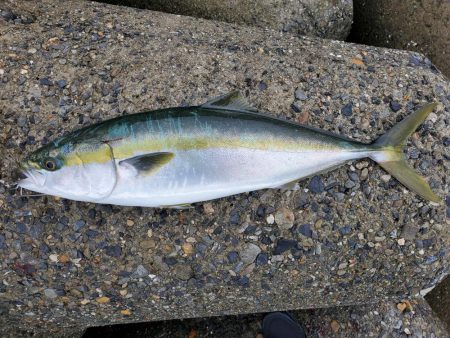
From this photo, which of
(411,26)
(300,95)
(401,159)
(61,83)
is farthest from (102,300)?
(411,26)

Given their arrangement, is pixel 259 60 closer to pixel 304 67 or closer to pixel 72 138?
pixel 304 67

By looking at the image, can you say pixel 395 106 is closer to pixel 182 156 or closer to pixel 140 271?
pixel 182 156

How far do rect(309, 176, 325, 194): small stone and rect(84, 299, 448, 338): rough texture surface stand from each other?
1145mm

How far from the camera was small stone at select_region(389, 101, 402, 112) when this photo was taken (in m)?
2.87

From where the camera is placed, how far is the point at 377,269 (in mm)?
2797

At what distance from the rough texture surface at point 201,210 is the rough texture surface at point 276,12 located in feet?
1.77

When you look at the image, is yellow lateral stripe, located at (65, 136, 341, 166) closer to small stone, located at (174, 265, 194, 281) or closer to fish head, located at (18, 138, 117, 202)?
fish head, located at (18, 138, 117, 202)

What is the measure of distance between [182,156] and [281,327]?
190 centimetres

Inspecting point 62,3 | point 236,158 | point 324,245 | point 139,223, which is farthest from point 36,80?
point 324,245

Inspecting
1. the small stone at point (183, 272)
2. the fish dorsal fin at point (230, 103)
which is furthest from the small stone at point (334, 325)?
the fish dorsal fin at point (230, 103)

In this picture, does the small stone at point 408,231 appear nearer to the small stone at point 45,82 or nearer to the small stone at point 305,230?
the small stone at point 305,230

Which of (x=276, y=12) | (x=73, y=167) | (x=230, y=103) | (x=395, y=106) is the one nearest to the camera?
(x=73, y=167)

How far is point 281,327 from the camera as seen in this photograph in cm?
343

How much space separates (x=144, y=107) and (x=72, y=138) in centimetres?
60
